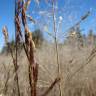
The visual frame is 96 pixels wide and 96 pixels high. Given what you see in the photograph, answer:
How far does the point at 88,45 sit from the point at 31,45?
508 cm

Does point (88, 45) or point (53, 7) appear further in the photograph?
point (88, 45)

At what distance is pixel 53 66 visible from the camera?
493 centimetres

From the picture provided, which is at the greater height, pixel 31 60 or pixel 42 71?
pixel 31 60

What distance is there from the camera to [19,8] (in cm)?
104

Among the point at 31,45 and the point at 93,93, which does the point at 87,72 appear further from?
the point at 31,45

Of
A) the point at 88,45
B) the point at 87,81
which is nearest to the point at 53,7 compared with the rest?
the point at 87,81

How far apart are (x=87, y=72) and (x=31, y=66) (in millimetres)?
3571

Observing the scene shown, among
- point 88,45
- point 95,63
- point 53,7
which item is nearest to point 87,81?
point 95,63

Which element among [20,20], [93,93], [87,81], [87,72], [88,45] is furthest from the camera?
[88,45]

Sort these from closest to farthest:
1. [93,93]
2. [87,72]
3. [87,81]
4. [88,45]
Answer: [93,93] → [87,81] → [87,72] → [88,45]

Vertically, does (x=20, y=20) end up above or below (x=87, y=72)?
above

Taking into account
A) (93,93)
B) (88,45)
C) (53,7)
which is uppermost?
(53,7)

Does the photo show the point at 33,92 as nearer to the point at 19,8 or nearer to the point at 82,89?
the point at 19,8

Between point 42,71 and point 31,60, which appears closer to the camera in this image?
point 31,60
